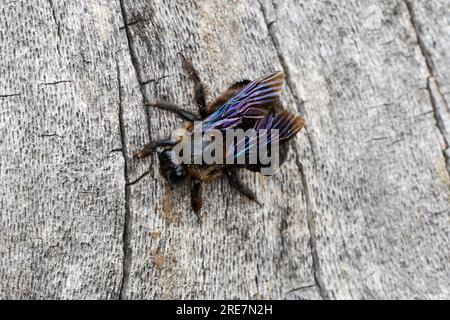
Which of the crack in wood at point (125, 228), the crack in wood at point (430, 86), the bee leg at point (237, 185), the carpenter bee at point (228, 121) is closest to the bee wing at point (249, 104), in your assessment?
the carpenter bee at point (228, 121)

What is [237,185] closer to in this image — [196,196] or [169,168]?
[196,196]

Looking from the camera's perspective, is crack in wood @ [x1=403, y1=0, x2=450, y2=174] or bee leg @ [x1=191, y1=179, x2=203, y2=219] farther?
crack in wood @ [x1=403, y1=0, x2=450, y2=174]

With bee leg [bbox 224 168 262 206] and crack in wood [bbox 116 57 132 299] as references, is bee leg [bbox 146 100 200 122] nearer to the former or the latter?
crack in wood [bbox 116 57 132 299]

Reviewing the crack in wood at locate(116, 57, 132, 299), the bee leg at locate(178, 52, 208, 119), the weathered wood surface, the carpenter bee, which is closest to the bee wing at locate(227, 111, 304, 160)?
the carpenter bee

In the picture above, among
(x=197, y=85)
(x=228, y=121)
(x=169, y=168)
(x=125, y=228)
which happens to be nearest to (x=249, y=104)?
(x=228, y=121)

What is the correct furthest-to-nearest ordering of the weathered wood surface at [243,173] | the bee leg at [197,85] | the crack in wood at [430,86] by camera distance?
1. the crack in wood at [430,86]
2. the bee leg at [197,85]
3. the weathered wood surface at [243,173]

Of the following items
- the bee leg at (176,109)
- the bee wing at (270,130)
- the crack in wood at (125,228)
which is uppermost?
the bee leg at (176,109)

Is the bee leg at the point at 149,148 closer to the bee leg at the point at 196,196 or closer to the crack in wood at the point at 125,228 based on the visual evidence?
the crack in wood at the point at 125,228

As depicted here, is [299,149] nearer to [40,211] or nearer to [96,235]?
[96,235]
